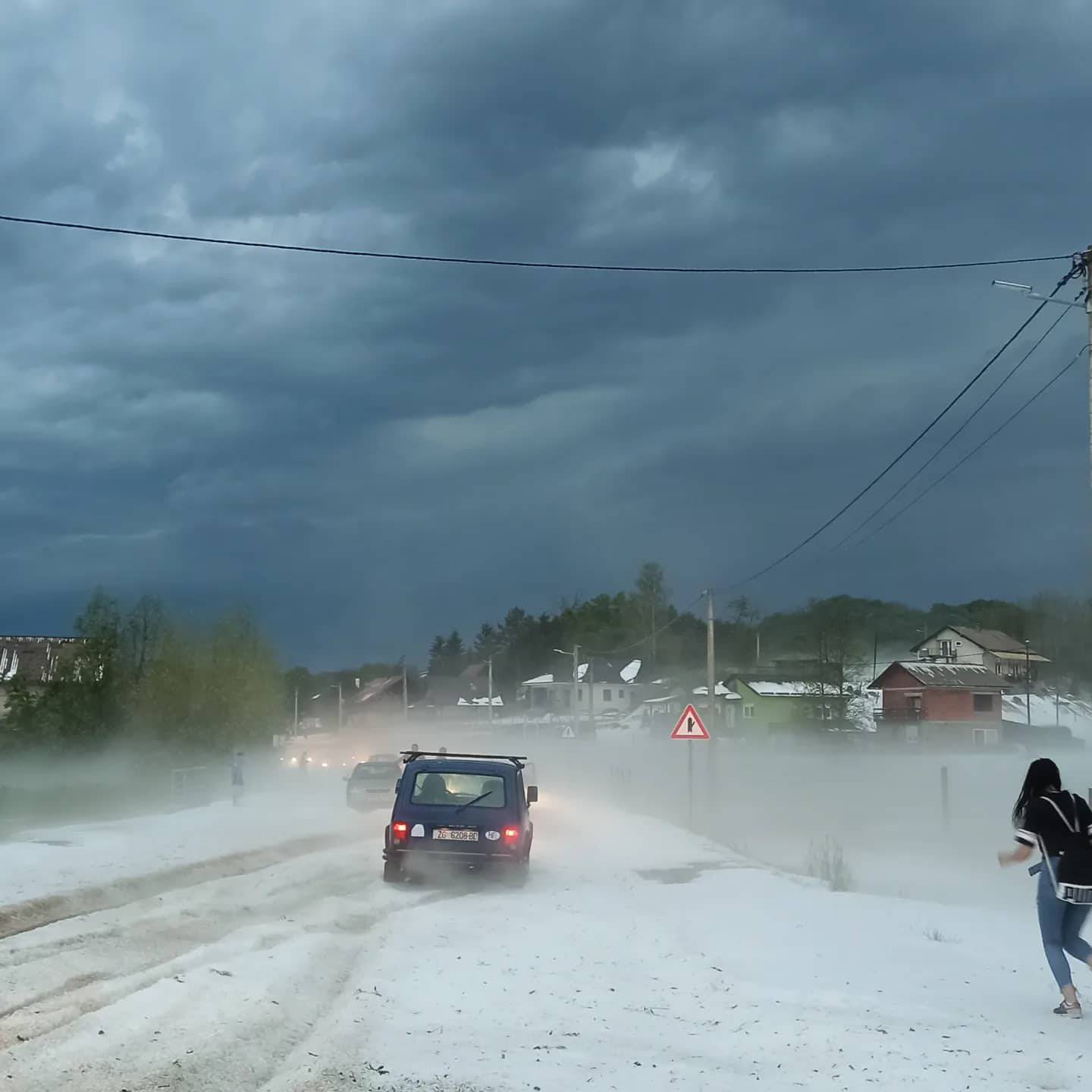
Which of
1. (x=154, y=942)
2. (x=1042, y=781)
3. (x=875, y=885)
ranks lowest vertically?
(x=875, y=885)

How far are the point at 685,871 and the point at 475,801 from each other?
350 cm

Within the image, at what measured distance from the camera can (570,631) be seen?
151m

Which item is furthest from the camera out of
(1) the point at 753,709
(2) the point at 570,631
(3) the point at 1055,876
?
(2) the point at 570,631

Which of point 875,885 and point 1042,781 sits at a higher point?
point 1042,781

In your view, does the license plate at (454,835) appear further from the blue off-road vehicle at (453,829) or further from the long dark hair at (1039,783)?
the long dark hair at (1039,783)

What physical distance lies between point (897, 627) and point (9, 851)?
103 meters

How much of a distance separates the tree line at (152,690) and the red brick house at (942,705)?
38.8m

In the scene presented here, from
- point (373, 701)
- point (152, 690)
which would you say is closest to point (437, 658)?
point (373, 701)

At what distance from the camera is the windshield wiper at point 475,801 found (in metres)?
16.5

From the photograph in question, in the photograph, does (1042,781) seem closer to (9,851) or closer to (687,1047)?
(687,1047)

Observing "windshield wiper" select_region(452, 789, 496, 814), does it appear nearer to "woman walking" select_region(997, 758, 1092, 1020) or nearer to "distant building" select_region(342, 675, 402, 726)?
"woman walking" select_region(997, 758, 1092, 1020)

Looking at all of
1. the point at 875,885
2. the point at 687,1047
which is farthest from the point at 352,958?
the point at 875,885

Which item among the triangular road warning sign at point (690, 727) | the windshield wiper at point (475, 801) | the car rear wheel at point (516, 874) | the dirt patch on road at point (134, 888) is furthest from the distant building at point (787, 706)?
the car rear wheel at point (516, 874)

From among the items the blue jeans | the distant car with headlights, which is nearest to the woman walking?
the blue jeans
